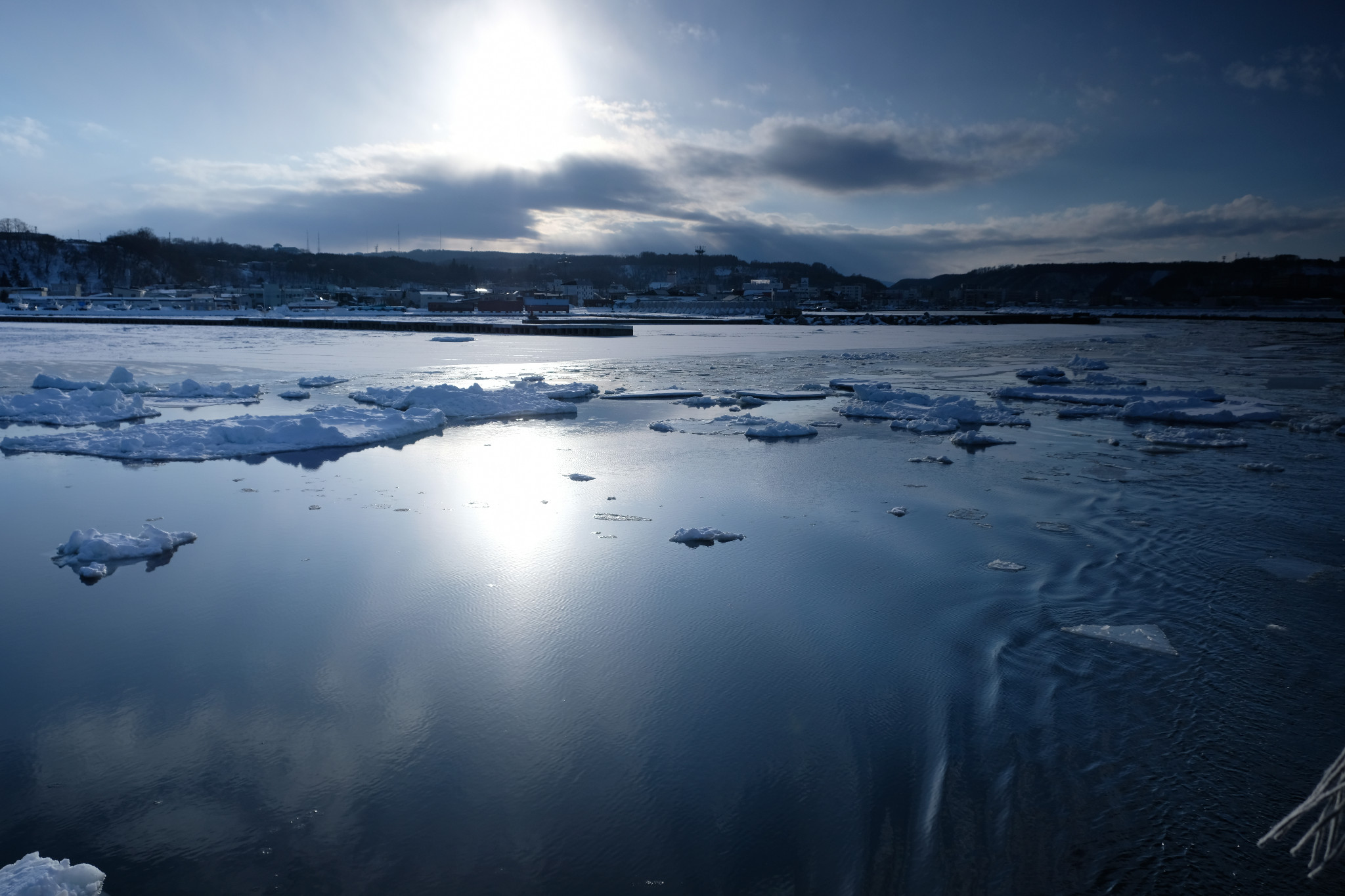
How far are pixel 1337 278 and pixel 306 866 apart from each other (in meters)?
174

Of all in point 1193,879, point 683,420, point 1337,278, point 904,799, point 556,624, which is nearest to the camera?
point 1193,879

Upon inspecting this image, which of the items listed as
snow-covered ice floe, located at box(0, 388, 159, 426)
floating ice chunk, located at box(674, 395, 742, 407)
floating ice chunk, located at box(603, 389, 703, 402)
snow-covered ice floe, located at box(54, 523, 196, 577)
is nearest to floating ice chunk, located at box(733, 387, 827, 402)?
floating ice chunk, located at box(674, 395, 742, 407)

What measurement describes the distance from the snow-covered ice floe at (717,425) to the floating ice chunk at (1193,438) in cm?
580

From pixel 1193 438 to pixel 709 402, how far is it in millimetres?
8527

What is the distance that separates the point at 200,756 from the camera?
11.5ft

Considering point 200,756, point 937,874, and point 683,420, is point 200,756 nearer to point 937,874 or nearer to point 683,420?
point 937,874

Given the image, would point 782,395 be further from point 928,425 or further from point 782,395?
point 928,425

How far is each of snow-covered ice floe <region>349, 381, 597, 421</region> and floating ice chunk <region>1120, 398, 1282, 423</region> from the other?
10640mm

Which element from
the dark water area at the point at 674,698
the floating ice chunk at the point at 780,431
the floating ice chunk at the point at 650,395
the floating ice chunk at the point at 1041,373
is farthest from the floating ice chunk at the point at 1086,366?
the dark water area at the point at 674,698

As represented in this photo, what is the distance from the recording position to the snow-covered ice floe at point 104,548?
6.09m

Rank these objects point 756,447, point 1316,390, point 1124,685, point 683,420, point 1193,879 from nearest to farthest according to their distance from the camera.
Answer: point 1193,879 < point 1124,685 < point 756,447 < point 683,420 < point 1316,390

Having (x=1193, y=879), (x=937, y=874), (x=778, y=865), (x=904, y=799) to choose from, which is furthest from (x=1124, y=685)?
(x=778, y=865)

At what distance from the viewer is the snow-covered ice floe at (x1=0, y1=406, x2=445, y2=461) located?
34.7 feet

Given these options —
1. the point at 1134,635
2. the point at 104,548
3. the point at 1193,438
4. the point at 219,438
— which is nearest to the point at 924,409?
the point at 1193,438
